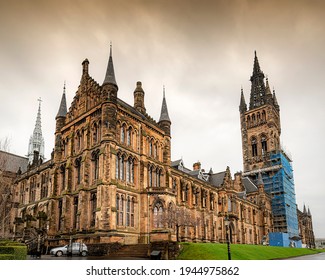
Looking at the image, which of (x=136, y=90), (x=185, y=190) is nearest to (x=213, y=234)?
(x=185, y=190)

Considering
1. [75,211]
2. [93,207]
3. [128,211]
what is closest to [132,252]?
[128,211]

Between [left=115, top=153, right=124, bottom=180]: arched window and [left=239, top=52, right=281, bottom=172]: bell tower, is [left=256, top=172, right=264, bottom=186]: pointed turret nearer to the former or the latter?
[left=239, top=52, right=281, bottom=172]: bell tower

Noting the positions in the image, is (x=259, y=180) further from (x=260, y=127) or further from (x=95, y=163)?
(x=95, y=163)

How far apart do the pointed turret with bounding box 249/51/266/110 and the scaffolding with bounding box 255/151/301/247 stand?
19279 millimetres

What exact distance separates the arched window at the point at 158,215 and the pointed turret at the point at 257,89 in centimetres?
6984

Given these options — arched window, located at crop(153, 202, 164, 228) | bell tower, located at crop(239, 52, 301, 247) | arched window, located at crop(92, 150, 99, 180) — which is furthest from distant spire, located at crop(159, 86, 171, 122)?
bell tower, located at crop(239, 52, 301, 247)

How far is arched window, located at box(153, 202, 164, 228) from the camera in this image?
34906 millimetres

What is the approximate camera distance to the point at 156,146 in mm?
39812

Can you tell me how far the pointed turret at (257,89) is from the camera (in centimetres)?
9889

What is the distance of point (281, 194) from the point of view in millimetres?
79562

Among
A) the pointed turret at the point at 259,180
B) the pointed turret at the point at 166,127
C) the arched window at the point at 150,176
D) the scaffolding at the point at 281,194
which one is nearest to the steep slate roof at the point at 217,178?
the pointed turret at the point at 259,180

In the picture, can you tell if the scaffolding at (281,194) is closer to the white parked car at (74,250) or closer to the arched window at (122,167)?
the arched window at (122,167)
